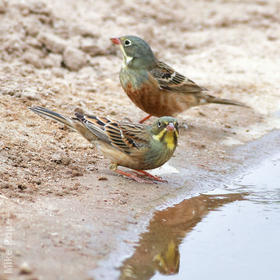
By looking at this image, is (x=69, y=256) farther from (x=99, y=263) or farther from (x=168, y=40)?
(x=168, y=40)

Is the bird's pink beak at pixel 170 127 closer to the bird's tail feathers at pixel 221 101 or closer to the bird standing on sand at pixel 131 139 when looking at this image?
the bird standing on sand at pixel 131 139

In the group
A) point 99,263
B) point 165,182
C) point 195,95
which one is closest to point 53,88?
point 195,95

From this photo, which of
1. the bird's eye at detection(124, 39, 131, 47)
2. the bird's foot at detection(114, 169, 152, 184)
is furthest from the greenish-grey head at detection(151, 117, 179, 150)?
the bird's eye at detection(124, 39, 131, 47)

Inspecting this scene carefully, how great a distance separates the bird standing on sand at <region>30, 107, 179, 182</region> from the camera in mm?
7086

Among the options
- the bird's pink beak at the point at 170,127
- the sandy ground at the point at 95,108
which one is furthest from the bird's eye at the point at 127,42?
the bird's pink beak at the point at 170,127

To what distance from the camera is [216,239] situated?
5.98m

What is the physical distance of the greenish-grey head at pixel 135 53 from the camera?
356 inches

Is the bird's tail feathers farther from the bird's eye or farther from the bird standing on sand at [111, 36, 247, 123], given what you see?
the bird's eye

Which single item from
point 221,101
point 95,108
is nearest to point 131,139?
point 95,108

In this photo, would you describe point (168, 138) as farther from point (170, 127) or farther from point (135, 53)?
point (135, 53)

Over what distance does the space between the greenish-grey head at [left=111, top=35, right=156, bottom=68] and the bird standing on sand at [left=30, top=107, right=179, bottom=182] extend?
178 centimetres

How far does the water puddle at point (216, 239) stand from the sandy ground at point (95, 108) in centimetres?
26

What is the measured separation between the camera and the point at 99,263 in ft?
16.8

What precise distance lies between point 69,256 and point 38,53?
20.6ft
